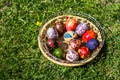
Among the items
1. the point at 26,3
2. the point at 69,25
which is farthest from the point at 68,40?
the point at 26,3

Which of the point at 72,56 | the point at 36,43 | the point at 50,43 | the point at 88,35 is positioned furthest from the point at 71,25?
the point at 36,43

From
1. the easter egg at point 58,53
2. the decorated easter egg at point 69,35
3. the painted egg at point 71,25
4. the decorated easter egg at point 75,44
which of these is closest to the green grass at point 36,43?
the easter egg at point 58,53

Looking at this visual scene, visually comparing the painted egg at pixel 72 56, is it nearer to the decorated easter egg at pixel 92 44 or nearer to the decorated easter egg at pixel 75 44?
the decorated easter egg at pixel 75 44

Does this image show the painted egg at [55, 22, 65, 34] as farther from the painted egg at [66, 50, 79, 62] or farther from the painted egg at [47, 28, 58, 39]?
the painted egg at [66, 50, 79, 62]

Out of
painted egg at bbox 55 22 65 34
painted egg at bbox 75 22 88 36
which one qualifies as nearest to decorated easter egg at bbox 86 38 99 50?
painted egg at bbox 75 22 88 36

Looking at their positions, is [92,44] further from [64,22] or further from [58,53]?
[64,22]

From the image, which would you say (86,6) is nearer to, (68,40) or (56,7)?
(56,7)
